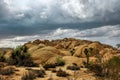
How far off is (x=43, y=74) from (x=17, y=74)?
2067mm

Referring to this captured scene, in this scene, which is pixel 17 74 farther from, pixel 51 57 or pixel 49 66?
pixel 51 57

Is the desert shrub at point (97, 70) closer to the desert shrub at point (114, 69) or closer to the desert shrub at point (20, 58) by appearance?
the desert shrub at point (114, 69)

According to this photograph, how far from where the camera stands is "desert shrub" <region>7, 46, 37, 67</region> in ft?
104

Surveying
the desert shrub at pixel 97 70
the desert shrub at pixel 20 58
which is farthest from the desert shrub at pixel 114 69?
the desert shrub at pixel 20 58

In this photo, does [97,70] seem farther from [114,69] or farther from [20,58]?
[20,58]

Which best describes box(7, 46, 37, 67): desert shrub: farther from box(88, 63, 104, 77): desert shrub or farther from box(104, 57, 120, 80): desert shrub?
box(104, 57, 120, 80): desert shrub

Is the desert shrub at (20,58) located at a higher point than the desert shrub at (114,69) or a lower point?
higher

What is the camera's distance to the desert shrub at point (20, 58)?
31.7 meters

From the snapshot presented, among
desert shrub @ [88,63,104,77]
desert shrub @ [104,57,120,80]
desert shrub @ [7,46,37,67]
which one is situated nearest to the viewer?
desert shrub @ [104,57,120,80]

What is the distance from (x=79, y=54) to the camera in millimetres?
65000

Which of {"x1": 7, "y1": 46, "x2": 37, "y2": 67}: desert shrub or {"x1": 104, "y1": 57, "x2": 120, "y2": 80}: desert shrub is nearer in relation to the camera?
{"x1": 104, "y1": 57, "x2": 120, "y2": 80}: desert shrub

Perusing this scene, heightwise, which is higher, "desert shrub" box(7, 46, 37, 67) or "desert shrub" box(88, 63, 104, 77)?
"desert shrub" box(7, 46, 37, 67)

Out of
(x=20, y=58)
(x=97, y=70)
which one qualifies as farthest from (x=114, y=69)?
(x=20, y=58)

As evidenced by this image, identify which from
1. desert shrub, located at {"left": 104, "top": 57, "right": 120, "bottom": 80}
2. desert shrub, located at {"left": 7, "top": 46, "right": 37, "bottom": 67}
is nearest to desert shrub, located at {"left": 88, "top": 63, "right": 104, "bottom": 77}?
desert shrub, located at {"left": 104, "top": 57, "right": 120, "bottom": 80}
